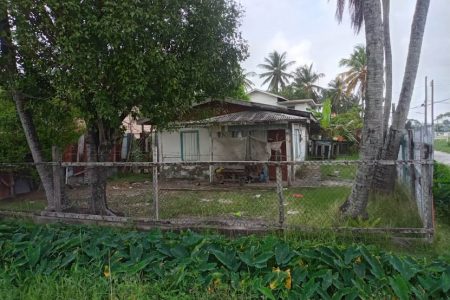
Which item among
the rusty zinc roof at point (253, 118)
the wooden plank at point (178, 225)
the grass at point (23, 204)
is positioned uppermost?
the rusty zinc roof at point (253, 118)

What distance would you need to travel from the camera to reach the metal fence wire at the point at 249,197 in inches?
221

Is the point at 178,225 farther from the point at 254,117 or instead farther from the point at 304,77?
the point at 304,77

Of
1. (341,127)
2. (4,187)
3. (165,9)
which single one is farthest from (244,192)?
(341,127)

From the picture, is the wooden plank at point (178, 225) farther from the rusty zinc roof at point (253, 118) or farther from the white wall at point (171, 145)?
the white wall at point (171, 145)

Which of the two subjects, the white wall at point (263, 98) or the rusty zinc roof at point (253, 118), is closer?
the rusty zinc roof at point (253, 118)

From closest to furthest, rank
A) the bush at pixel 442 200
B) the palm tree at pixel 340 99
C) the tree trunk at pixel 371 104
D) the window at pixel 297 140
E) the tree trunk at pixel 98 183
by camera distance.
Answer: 1. the tree trunk at pixel 371 104
2. the bush at pixel 442 200
3. the tree trunk at pixel 98 183
4. the window at pixel 297 140
5. the palm tree at pixel 340 99

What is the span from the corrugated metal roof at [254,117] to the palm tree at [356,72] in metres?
17.8

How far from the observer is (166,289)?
3379mm

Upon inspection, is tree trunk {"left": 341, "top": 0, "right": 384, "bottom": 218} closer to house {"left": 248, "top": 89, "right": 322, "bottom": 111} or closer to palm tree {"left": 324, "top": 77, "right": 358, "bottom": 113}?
house {"left": 248, "top": 89, "right": 322, "bottom": 111}

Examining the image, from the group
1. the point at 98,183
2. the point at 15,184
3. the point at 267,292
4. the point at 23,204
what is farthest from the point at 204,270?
the point at 15,184

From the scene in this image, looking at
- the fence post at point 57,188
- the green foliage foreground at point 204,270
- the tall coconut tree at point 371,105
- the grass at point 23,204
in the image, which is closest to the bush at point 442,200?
the tall coconut tree at point 371,105

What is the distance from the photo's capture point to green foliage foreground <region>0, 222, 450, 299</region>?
314cm

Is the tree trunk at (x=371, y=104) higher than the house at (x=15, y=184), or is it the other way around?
the tree trunk at (x=371, y=104)

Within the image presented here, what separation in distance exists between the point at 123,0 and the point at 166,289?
4571 millimetres
